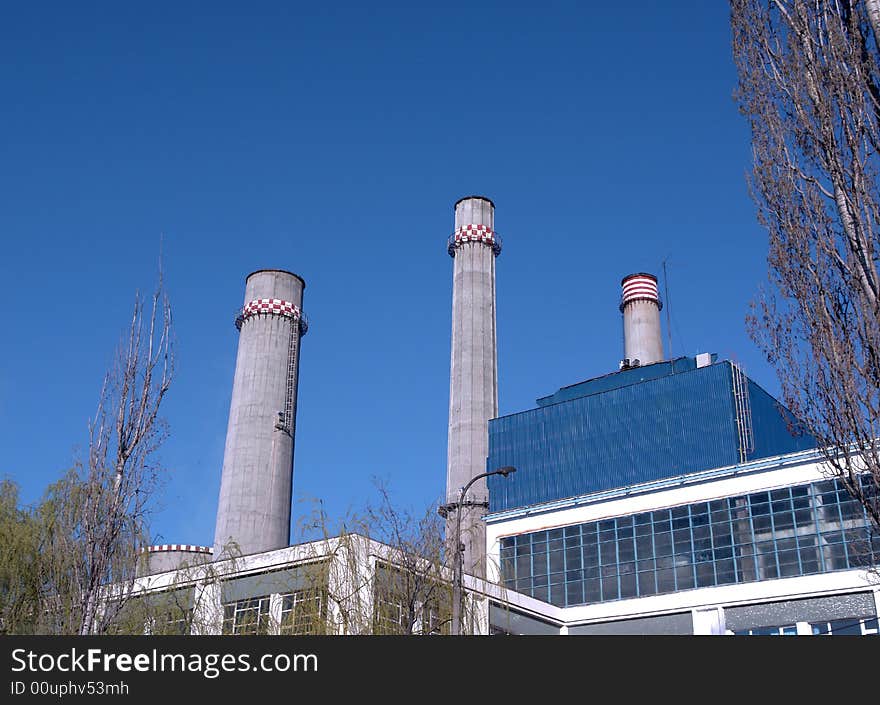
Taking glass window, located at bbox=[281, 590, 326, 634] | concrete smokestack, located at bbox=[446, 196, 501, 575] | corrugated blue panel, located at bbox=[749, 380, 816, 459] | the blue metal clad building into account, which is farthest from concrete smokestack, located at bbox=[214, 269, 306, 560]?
glass window, located at bbox=[281, 590, 326, 634]

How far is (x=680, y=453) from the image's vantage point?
46.6 meters

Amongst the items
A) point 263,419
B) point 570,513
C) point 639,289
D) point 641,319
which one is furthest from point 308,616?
point 639,289

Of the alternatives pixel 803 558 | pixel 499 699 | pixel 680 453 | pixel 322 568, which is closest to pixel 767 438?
pixel 680 453

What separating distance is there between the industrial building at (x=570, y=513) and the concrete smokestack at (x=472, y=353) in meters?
0.11

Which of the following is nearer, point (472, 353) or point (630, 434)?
point (630, 434)

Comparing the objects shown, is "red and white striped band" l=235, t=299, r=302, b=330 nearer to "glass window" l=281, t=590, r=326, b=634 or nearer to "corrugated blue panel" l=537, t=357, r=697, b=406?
"corrugated blue panel" l=537, t=357, r=697, b=406

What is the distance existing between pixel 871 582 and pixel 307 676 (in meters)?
29.9

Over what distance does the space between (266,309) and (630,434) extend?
23.8 metres

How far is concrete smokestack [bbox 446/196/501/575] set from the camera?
185ft

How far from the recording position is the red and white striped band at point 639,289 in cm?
6531

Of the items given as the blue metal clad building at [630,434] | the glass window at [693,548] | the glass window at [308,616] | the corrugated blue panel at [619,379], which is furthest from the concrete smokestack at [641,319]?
the glass window at [308,616]

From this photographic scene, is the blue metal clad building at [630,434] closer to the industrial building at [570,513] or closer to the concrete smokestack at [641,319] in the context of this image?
the industrial building at [570,513]

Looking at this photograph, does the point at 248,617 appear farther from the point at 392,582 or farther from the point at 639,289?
the point at 639,289

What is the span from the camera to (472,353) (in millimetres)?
60156
